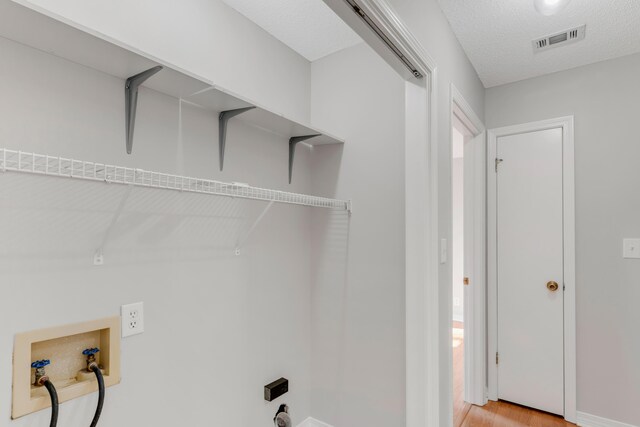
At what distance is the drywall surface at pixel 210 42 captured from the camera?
124cm

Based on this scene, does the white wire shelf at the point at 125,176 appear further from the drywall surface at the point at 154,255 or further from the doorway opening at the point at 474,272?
the doorway opening at the point at 474,272

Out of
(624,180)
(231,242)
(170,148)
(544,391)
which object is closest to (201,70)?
(170,148)

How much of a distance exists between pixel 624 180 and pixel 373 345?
6.27 ft

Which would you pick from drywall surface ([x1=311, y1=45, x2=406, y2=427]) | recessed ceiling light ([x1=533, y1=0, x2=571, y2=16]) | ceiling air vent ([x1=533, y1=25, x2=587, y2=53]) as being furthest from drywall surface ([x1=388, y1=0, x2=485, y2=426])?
ceiling air vent ([x1=533, y1=25, x2=587, y2=53])

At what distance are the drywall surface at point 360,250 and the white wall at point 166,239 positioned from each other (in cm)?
14

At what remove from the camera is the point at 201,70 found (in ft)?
5.20

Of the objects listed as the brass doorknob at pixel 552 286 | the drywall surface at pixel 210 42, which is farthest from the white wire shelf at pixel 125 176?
the brass doorknob at pixel 552 286

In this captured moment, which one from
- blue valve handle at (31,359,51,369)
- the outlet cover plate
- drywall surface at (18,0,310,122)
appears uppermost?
drywall surface at (18,0,310,122)

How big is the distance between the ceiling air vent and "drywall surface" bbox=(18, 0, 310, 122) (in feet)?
4.65

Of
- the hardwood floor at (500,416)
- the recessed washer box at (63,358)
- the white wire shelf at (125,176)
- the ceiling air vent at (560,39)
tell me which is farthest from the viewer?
the hardwood floor at (500,416)

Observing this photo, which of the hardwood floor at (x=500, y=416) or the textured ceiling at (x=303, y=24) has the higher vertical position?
the textured ceiling at (x=303, y=24)

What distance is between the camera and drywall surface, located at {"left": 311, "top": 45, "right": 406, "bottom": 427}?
6.30 feet

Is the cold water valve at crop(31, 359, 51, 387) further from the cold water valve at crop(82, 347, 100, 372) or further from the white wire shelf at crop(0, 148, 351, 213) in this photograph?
the white wire shelf at crop(0, 148, 351, 213)

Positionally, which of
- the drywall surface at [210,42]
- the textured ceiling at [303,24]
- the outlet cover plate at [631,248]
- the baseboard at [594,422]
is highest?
the textured ceiling at [303,24]
